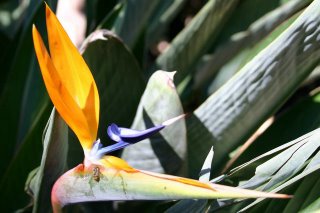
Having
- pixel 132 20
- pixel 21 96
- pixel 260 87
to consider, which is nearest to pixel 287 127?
pixel 260 87

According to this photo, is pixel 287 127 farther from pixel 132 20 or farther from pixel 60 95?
pixel 60 95

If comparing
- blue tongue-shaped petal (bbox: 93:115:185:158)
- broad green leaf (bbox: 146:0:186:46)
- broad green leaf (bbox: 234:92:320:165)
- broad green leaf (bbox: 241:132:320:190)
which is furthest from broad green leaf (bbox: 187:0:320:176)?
broad green leaf (bbox: 146:0:186:46)

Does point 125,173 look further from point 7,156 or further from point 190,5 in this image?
point 190,5

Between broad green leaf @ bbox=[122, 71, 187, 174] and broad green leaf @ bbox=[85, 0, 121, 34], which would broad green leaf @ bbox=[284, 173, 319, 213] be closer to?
broad green leaf @ bbox=[122, 71, 187, 174]

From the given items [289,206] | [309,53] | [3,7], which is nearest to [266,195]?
[289,206]

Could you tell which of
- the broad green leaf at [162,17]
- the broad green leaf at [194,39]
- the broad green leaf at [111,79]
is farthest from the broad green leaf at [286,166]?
the broad green leaf at [162,17]
